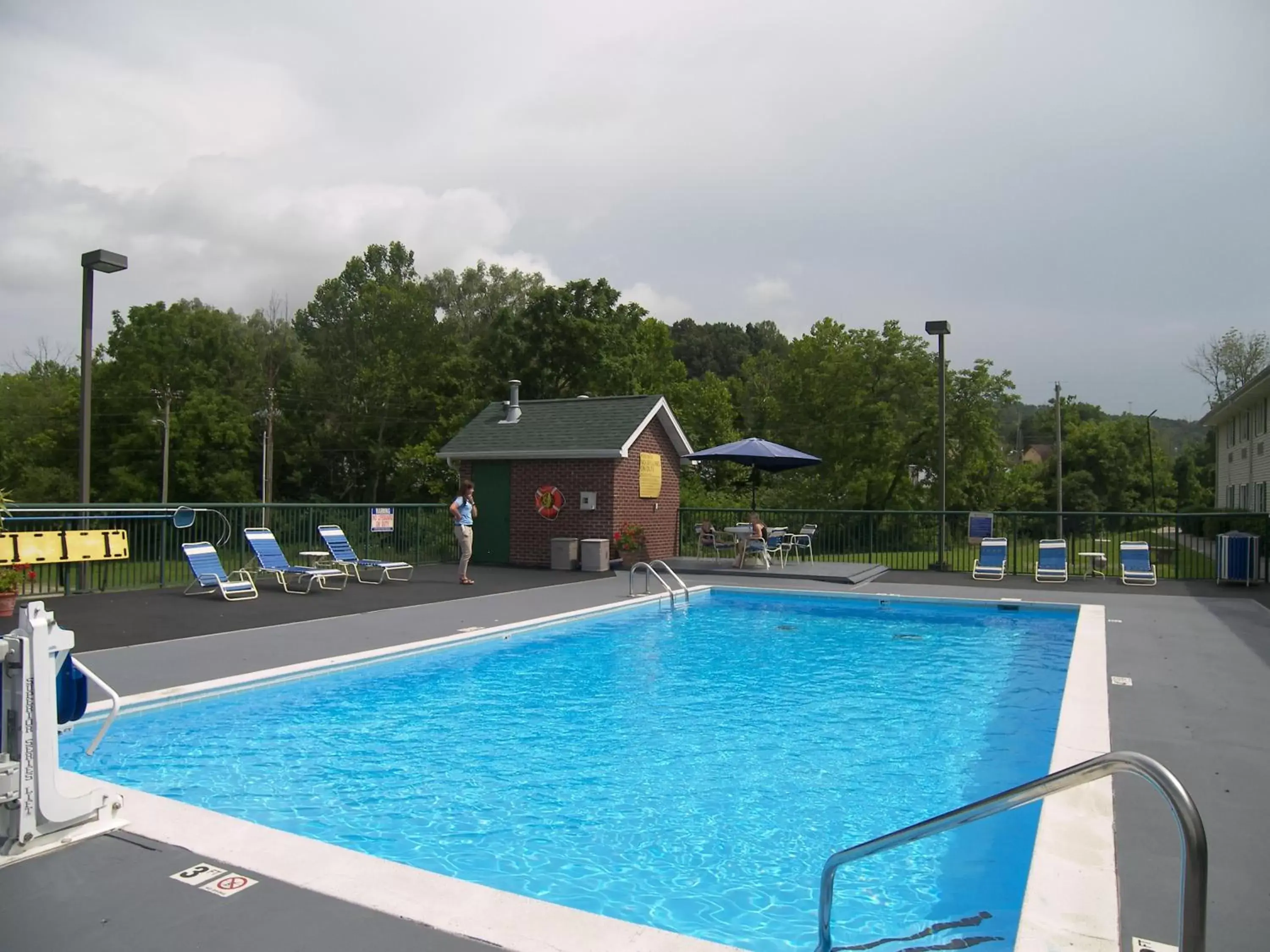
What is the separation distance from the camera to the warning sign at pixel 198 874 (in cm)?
355

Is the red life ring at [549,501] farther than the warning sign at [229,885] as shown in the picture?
Yes

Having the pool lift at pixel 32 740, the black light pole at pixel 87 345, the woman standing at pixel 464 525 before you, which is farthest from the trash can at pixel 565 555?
the pool lift at pixel 32 740

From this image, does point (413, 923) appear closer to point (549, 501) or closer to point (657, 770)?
point (657, 770)

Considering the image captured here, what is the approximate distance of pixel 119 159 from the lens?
12.7 meters

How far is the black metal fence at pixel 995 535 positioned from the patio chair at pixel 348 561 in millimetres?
7645

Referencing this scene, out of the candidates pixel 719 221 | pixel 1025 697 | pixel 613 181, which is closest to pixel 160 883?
pixel 1025 697

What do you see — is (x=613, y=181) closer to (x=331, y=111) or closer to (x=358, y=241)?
(x=331, y=111)

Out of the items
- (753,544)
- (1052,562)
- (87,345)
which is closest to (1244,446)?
(1052,562)

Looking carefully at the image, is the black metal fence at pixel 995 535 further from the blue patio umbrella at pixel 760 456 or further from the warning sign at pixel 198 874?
the warning sign at pixel 198 874

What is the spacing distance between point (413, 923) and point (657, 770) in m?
3.04

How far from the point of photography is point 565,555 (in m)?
17.7

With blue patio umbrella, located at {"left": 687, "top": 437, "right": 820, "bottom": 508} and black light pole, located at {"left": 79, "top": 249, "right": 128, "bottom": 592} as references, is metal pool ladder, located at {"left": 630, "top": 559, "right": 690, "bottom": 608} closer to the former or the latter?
blue patio umbrella, located at {"left": 687, "top": 437, "right": 820, "bottom": 508}

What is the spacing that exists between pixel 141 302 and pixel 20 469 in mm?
10941

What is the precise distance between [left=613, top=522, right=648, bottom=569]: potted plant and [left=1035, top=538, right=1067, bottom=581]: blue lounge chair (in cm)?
753
